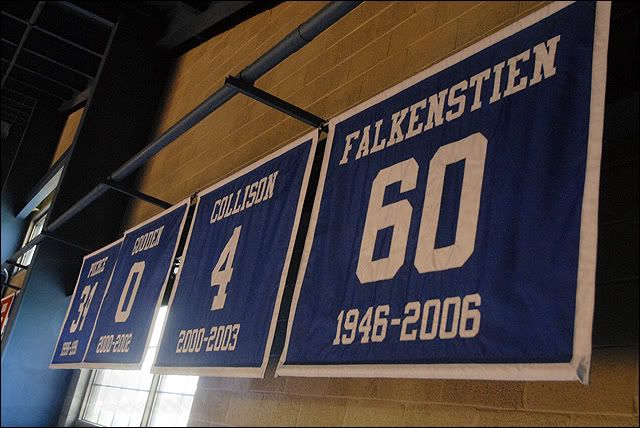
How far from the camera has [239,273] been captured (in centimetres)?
311

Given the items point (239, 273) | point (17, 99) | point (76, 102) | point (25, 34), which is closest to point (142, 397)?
point (239, 273)

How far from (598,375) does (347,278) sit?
36.0 inches

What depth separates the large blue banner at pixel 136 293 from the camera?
3947 millimetres

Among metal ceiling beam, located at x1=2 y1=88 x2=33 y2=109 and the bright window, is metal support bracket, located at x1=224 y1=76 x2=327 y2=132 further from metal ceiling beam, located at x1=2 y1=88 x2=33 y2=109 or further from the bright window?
metal ceiling beam, located at x1=2 y1=88 x2=33 y2=109

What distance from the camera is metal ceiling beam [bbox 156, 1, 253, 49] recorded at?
234 inches

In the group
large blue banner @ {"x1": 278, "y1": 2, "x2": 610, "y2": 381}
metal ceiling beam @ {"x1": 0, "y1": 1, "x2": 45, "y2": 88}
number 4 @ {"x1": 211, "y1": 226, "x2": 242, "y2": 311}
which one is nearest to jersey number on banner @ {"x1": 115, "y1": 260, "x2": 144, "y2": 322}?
number 4 @ {"x1": 211, "y1": 226, "x2": 242, "y2": 311}

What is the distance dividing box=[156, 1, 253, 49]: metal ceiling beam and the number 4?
113 inches

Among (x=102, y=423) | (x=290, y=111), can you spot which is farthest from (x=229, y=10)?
(x=102, y=423)

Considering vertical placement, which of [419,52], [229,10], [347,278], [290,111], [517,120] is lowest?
[347,278]

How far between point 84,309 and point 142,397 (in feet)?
2.85

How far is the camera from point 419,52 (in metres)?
3.06

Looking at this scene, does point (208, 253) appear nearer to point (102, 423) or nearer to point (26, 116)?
point (102, 423)

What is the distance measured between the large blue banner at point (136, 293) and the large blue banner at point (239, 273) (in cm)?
42

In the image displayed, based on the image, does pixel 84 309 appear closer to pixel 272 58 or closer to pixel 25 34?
pixel 272 58
